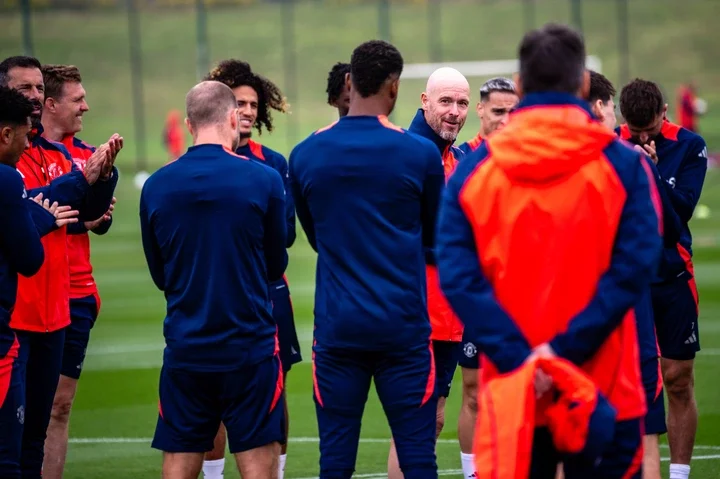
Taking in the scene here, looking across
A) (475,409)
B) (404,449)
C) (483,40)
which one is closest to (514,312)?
(404,449)

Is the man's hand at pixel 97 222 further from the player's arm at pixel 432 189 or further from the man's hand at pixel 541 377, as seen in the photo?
the man's hand at pixel 541 377

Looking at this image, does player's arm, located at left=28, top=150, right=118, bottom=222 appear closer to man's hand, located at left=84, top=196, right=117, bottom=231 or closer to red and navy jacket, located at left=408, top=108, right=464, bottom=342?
man's hand, located at left=84, top=196, right=117, bottom=231

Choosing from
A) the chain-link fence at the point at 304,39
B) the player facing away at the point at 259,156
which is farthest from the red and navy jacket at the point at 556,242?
the chain-link fence at the point at 304,39

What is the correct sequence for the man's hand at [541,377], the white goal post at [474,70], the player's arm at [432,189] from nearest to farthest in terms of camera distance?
the man's hand at [541,377] → the player's arm at [432,189] → the white goal post at [474,70]

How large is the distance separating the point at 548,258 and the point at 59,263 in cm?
332

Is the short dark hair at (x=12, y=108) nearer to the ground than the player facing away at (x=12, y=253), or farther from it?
farther from it

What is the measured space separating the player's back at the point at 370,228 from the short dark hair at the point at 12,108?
1.39m

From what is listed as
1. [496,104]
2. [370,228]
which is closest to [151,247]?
[370,228]

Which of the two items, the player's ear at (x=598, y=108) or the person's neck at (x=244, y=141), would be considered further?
the person's neck at (x=244, y=141)

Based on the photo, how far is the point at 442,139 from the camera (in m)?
6.95

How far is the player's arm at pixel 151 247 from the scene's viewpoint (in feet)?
17.8

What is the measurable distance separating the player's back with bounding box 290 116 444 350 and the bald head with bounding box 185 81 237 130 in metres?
0.46

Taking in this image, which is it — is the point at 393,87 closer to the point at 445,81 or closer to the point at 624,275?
the point at 445,81

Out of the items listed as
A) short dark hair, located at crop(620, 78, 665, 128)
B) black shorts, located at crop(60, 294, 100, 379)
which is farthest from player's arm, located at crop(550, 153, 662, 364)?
black shorts, located at crop(60, 294, 100, 379)
